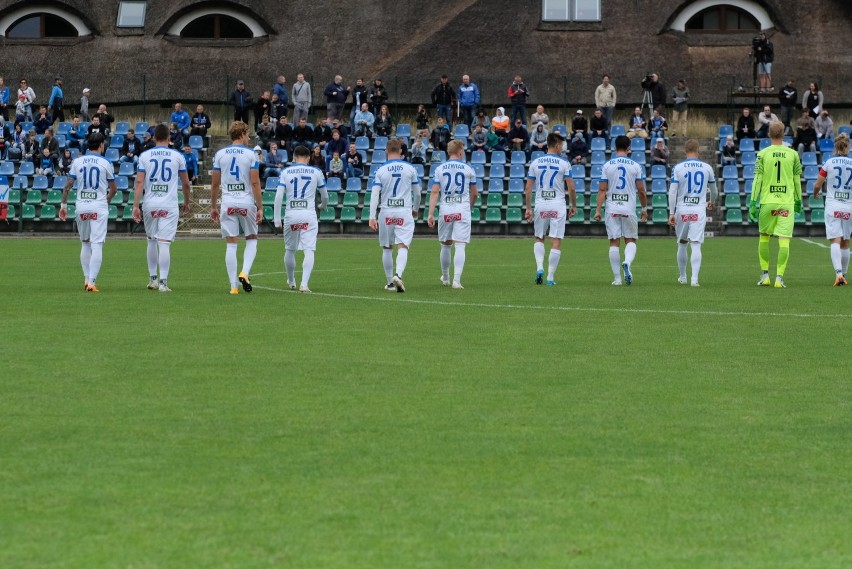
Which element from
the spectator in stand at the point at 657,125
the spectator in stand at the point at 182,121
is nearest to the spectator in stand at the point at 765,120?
the spectator in stand at the point at 657,125

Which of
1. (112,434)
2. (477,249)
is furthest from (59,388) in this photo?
(477,249)

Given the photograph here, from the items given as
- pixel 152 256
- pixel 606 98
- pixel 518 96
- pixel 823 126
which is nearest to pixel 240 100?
pixel 518 96

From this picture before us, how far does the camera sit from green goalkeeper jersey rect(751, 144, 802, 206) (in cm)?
2084

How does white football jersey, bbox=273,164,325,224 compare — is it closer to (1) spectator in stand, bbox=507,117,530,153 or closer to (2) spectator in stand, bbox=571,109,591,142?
(2) spectator in stand, bbox=571,109,591,142

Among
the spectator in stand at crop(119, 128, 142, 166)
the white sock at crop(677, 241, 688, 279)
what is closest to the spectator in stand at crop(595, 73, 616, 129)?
the spectator in stand at crop(119, 128, 142, 166)

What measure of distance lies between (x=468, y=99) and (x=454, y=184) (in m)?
24.5

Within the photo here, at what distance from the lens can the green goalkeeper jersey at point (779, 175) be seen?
2084cm

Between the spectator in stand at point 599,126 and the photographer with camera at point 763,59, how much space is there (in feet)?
19.1

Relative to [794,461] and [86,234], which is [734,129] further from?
[794,461]

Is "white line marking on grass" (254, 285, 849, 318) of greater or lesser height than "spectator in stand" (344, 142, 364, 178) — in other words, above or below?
below

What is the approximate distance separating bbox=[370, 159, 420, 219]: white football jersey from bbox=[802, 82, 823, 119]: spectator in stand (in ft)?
87.4

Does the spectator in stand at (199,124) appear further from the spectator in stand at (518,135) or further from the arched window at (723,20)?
the arched window at (723,20)

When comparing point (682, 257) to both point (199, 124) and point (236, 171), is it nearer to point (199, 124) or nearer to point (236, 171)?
point (236, 171)

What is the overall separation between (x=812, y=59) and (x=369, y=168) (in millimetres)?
17324
